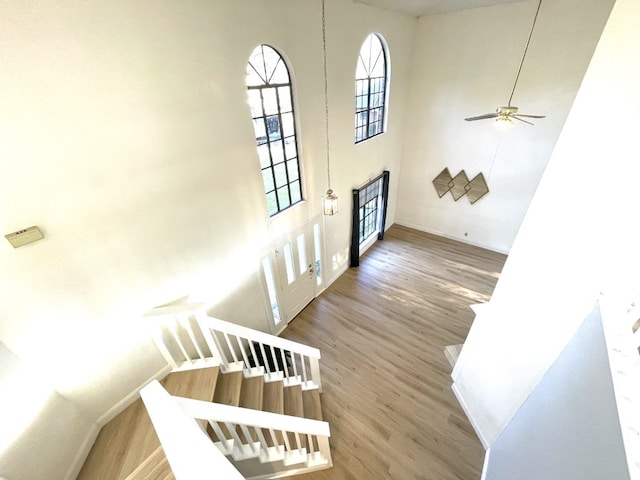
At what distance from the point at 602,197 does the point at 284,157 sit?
3.05 meters

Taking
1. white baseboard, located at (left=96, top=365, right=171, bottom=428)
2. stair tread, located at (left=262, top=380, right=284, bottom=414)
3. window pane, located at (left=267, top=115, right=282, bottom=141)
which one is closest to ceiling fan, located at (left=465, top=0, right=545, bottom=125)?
window pane, located at (left=267, top=115, right=282, bottom=141)

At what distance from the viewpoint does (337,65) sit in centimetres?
380

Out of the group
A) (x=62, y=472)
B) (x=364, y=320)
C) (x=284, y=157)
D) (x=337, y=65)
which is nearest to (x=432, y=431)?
(x=364, y=320)

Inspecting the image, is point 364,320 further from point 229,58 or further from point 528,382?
point 229,58

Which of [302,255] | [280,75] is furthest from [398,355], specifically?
[280,75]

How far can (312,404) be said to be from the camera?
319 cm

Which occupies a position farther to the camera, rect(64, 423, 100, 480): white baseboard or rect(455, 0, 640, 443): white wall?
rect(64, 423, 100, 480): white baseboard

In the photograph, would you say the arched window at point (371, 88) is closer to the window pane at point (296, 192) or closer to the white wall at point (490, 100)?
the white wall at point (490, 100)

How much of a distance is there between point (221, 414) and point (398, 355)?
10.4 ft

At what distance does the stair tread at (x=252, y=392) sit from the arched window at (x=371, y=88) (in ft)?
14.0

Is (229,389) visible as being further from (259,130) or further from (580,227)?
(580,227)

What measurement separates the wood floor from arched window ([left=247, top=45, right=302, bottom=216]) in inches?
89.3

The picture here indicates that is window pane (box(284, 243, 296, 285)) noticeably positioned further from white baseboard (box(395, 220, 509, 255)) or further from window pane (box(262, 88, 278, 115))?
white baseboard (box(395, 220, 509, 255))

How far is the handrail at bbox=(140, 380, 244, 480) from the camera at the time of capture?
973 mm
